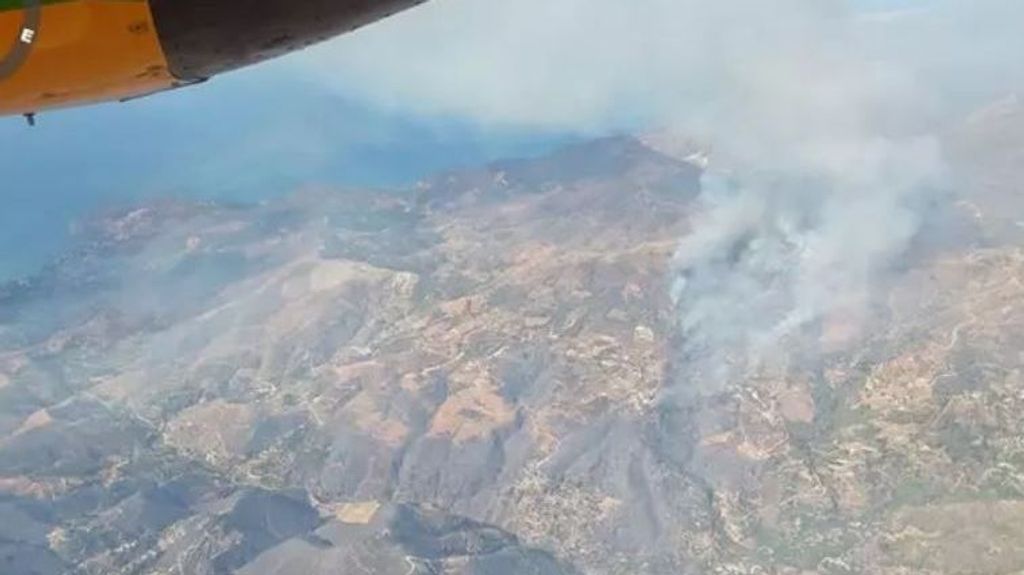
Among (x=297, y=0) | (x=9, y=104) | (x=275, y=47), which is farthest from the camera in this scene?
(x=9, y=104)

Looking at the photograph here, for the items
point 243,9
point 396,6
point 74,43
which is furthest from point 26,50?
point 396,6

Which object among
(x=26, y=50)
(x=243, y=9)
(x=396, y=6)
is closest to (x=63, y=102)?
(x=26, y=50)

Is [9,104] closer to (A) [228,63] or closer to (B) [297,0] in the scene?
(A) [228,63]

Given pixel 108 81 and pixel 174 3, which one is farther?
pixel 108 81

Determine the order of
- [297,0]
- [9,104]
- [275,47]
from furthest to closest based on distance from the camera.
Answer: [9,104]
[275,47]
[297,0]

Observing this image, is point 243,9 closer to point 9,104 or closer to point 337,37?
point 337,37

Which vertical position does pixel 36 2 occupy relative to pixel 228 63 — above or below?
above
